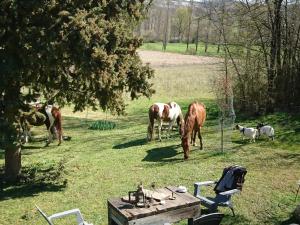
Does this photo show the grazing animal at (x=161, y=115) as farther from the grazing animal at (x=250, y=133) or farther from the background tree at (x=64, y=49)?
the background tree at (x=64, y=49)

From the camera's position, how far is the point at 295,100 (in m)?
22.2

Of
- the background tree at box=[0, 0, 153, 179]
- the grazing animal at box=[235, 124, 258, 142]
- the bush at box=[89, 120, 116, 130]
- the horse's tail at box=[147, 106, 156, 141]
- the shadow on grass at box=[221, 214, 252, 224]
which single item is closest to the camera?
the shadow on grass at box=[221, 214, 252, 224]

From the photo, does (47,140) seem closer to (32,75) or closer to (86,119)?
(86,119)

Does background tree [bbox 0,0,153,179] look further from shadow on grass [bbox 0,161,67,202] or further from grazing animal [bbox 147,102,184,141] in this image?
grazing animal [bbox 147,102,184,141]

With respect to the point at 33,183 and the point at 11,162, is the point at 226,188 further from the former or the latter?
the point at 11,162

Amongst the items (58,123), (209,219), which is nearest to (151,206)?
(209,219)

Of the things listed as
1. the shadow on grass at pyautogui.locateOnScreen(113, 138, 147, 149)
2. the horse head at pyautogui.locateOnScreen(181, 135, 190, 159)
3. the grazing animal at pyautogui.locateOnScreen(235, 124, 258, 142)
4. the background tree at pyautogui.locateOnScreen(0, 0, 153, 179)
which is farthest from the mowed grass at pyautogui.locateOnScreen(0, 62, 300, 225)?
the background tree at pyautogui.locateOnScreen(0, 0, 153, 179)

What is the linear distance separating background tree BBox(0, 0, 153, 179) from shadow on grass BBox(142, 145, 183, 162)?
4.03 metres

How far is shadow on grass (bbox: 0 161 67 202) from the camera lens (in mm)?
11719

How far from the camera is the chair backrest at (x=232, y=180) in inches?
Result: 389

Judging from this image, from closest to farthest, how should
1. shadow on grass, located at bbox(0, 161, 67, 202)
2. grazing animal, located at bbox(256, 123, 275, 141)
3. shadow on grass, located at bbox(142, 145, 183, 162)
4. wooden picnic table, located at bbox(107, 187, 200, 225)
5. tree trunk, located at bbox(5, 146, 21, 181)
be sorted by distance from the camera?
wooden picnic table, located at bbox(107, 187, 200, 225) → shadow on grass, located at bbox(0, 161, 67, 202) → tree trunk, located at bbox(5, 146, 21, 181) → shadow on grass, located at bbox(142, 145, 183, 162) → grazing animal, located at bbox(256, 123, 275, 141)

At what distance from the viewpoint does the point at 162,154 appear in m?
15.6

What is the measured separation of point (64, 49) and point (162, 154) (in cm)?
705

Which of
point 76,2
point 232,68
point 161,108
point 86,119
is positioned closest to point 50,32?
point 76,2
